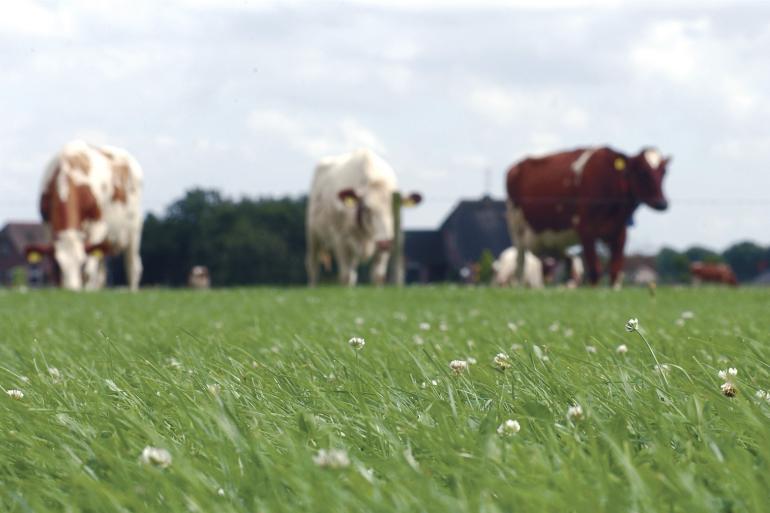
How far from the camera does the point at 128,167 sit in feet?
61.4

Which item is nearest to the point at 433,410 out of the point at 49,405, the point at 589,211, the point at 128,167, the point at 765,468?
the point at 765,468

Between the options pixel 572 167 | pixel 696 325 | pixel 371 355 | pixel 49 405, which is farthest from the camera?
pixel 572 167

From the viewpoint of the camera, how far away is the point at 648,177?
17.0 metres

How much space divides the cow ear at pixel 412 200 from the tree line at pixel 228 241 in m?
41.7

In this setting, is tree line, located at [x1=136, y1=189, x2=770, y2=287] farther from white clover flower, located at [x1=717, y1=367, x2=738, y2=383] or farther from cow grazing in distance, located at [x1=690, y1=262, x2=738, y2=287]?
white clover flower, located at [x1=717, y1=367, x2=738, y2=383]

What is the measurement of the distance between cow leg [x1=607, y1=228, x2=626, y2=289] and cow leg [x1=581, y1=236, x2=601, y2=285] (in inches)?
12.8

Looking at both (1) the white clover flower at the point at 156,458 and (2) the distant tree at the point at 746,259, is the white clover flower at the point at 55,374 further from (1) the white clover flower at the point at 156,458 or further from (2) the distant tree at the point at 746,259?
(2) the distant tree at the point at 746,259

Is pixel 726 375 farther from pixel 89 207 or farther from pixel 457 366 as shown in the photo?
pixel 89 207

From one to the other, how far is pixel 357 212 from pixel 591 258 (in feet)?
14.9

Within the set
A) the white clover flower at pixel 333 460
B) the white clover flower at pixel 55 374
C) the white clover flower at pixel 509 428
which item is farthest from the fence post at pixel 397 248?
the white clover flower at pixel 333 460

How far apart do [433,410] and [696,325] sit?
136 inches

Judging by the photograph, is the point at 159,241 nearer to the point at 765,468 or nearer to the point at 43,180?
the point at 43,180

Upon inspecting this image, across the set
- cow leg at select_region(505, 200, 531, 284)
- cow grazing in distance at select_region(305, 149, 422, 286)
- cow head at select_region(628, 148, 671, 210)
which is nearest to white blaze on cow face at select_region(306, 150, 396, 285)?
cow grazing in distance at select_region(305, 149, 422, 286)

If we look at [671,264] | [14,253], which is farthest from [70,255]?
[14,253]
